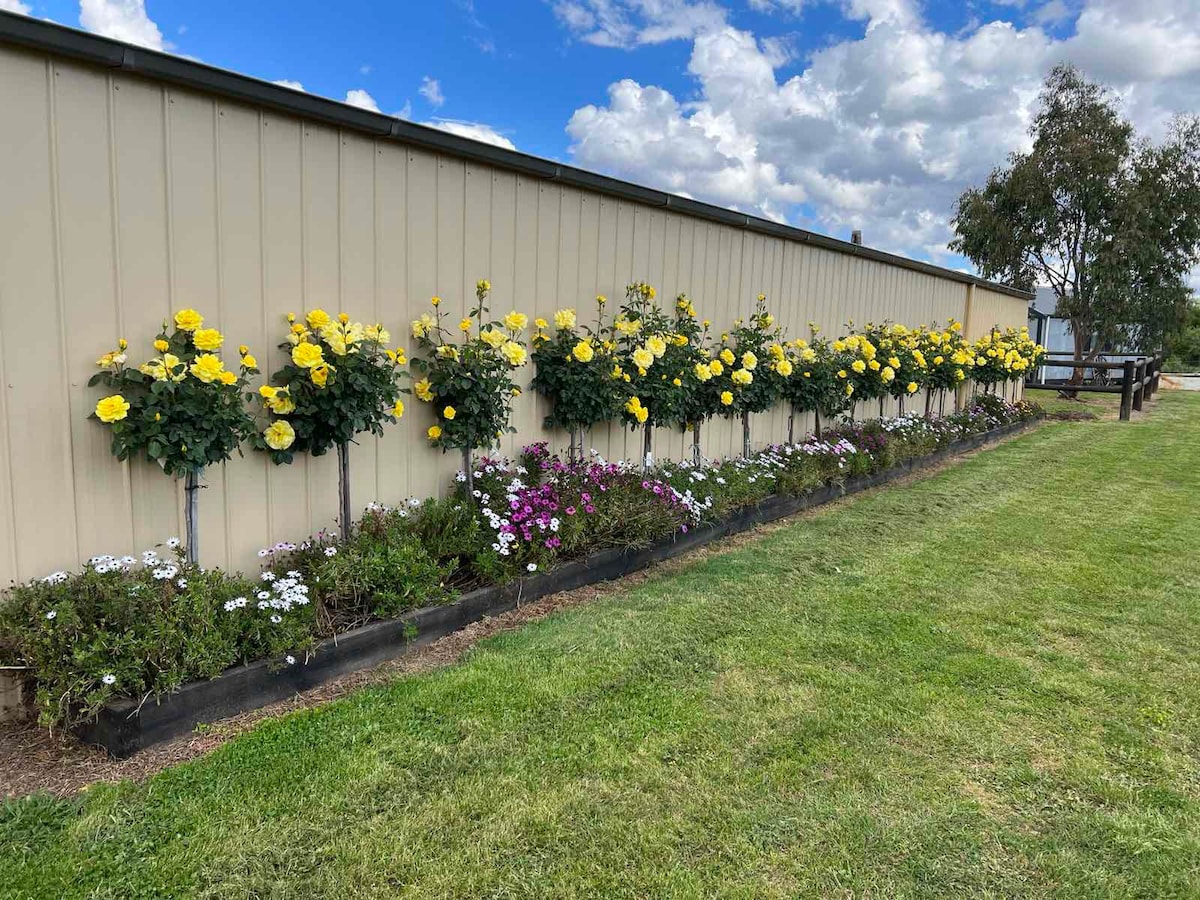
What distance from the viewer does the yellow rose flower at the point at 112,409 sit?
2.40m

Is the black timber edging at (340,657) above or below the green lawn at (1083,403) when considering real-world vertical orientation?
below

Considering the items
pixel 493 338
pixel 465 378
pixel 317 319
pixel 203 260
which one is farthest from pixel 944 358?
pixel 203 260

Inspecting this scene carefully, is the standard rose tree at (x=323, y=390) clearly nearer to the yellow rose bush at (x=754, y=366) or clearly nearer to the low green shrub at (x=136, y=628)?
the low green shrub at (x=136, y=628)

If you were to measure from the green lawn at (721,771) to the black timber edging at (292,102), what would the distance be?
2290 mm

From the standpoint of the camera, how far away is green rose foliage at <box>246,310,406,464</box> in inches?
117

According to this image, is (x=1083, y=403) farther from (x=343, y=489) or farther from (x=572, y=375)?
(x=343, y=489)

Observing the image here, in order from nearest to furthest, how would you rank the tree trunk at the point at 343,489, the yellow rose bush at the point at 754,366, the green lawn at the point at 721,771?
the green lawn at the point at 721,771 < the tree trunk at the point at 343,489 < the yellow rose bush at the point at 754,366

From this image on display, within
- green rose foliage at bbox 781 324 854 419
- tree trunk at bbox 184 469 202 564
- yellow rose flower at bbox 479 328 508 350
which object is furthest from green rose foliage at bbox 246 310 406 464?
green rose foliage at bbox 781 324 854 419

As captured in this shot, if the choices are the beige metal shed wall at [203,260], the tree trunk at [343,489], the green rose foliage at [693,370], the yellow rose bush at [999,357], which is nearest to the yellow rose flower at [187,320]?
the beige metal shed wall at [203,260]

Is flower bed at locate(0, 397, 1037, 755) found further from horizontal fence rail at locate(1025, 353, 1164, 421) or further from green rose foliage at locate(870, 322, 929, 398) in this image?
horizontal fence rail at locate(1025, 353, 1164, 421)

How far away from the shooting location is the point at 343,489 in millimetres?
3367

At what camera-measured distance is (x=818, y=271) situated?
23.3 ft

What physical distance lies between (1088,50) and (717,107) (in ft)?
39.6

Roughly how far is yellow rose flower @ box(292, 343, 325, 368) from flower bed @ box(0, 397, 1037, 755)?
30.9 inches
